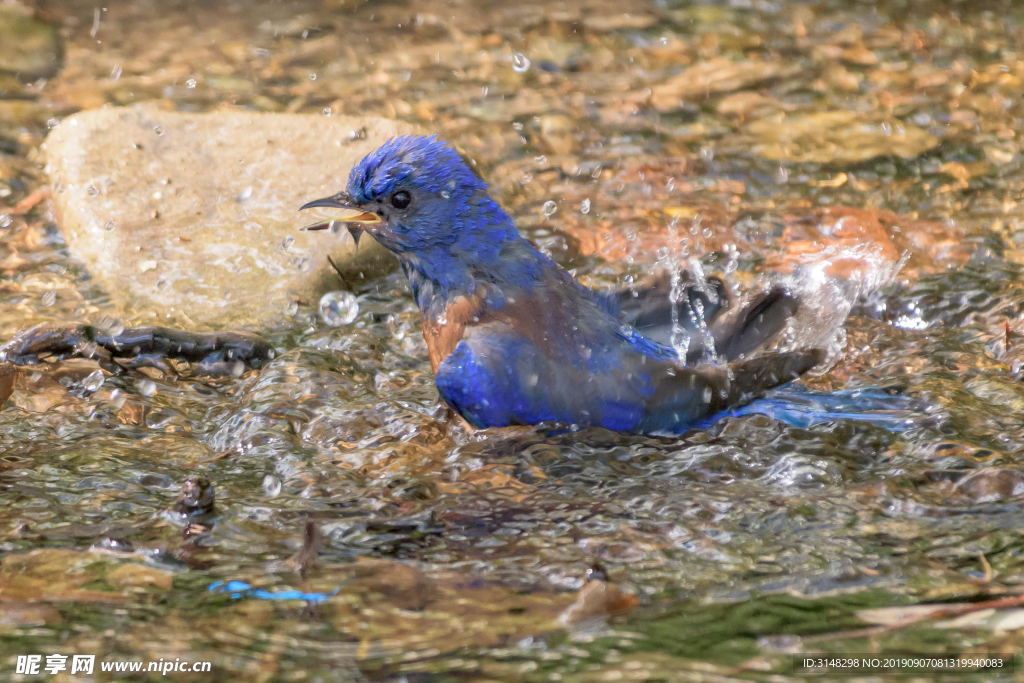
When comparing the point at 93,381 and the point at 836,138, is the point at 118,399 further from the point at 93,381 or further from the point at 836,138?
the point at 836,138

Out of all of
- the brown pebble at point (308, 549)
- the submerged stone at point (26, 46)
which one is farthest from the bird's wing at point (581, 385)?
the submerged stone at point (26, 46)

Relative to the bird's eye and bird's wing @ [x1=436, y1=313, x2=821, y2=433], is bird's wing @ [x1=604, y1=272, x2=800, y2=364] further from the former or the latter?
the bird's eye

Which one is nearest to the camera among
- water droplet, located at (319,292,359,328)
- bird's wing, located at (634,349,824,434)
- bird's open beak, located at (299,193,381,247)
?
bird's wing, located at (634,349,824,434)

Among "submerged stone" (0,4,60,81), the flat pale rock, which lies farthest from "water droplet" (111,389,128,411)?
"submerged stone" (0,4,60,81)

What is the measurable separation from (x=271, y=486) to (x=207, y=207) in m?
2.76

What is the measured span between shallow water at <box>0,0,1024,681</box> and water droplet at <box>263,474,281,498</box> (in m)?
0.01

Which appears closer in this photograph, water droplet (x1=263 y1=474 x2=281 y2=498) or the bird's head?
water droplet (x1=263 y1=474 x2=281 y2=498)

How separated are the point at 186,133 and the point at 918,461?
16.0 ft

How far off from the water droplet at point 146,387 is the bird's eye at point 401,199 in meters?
1.44

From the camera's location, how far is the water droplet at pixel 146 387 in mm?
4863

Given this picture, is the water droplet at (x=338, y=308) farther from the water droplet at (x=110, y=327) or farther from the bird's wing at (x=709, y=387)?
the bird's wing at (x=709, y=387)

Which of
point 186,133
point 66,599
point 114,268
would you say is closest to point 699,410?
point 66,599

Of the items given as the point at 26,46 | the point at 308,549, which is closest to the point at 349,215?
the point at 308,549

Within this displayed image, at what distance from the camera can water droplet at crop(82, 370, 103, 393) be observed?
4.84 m
